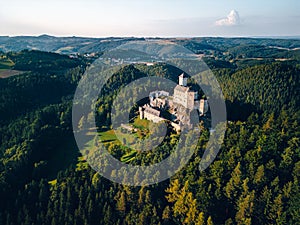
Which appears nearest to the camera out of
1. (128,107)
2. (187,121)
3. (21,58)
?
(187,121)

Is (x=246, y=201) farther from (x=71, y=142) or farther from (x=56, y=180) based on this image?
(x=71, y=142)

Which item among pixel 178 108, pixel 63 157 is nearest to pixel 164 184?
pixel 178 108

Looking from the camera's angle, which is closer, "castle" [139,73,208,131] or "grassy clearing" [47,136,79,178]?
"grassy clearing" [47,136,79,178]

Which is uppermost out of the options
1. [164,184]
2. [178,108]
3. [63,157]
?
[178,108]

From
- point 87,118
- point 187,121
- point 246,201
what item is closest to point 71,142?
point 87,118

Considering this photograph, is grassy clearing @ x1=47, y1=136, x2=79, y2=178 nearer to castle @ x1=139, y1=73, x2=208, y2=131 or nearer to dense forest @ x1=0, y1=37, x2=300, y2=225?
dense forest @ x1=0, y1=37, x2=300, y2=225

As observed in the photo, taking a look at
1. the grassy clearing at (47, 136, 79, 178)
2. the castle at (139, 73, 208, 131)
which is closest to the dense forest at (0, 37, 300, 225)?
the grassy clearing at (47, 136, 79, 178)

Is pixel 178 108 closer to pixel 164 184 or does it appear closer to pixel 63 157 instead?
pixel 164 184

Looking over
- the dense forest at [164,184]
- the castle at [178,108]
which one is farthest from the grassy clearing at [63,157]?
the castle at [178,108]
